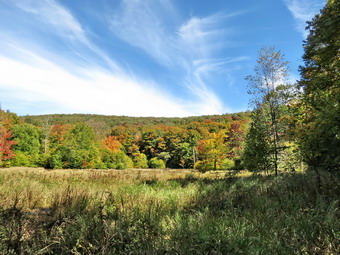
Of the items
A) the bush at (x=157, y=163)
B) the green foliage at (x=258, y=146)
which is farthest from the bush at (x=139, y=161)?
the green foliage at (x=258, y=146)

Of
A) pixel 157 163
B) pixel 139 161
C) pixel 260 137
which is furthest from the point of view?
pixel 139 161

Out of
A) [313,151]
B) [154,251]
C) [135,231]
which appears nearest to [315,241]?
[154,251]

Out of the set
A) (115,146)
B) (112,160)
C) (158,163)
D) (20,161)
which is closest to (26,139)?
(20,161)

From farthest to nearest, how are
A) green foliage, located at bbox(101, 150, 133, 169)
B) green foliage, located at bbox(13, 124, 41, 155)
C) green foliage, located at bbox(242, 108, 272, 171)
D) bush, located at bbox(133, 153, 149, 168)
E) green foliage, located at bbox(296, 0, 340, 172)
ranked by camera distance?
bush, located at bbox(133, 153, 149, 168) → green foliage, located at bbox(101, 150, 133, 169) → green foliage, located at bbox(13, 124, 41, 155) → green foliage, located at bbox(242, 108, 272, 171) → green foliage, located at bbox(296, 0, 340, 172)

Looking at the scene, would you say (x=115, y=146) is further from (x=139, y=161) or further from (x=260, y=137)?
(x=260, y=137)

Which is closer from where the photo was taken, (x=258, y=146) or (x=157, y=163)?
(x=258, y=146)

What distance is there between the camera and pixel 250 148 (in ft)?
39.1

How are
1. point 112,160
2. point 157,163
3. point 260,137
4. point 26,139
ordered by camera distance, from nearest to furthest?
point 260,137 → point 26,139 → point 112,160 → point 157,163

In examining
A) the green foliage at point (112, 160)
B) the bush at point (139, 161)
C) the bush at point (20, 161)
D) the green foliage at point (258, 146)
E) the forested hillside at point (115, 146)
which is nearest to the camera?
the green foliage at point (258, 146)

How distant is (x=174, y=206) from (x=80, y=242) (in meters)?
2.45

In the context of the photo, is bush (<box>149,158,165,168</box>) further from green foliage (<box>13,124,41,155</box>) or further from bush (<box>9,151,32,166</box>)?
bush (<box>9,151,32,166</box>)

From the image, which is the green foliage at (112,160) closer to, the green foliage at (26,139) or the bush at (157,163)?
the bush at (157,163)

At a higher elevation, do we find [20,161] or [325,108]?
[325,108]

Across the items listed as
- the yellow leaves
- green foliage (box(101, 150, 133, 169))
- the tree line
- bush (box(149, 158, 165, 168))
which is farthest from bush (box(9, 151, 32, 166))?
bush (box(149, 158, 165, 168))
